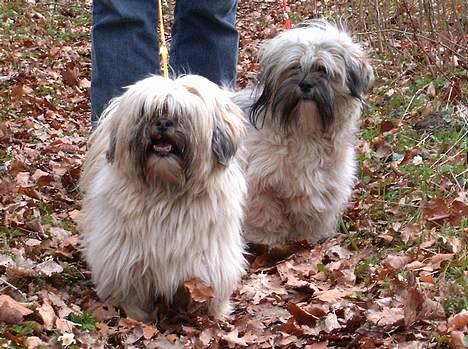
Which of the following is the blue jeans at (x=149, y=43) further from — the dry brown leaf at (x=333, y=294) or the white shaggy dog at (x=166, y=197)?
the dry brown leaf at (x=333, y=294)

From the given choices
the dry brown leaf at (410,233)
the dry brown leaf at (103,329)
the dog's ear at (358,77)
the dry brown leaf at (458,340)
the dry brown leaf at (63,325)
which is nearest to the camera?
the dry brown leaf at (458,340)

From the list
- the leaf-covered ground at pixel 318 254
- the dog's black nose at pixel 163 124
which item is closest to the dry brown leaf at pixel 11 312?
the leaf-covered ground at pixel 318 254

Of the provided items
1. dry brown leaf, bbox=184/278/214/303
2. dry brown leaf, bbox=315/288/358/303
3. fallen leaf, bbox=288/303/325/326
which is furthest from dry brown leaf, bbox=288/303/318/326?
dry brown leaf, bbox=184/278/214/303

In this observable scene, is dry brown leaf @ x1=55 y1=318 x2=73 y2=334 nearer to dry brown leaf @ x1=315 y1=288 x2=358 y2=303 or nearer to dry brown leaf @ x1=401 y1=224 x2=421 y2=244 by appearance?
dry brown leaf @ x1=315 y1=288 x2=358 y2=303

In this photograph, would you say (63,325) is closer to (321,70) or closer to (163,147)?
(163,147)

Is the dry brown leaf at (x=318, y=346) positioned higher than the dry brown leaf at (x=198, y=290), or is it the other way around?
the dry brown leaf at (x=198, y=290)

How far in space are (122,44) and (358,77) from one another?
118cm

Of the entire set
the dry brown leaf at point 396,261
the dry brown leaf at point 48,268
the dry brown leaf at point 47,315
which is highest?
the dry brown leaf at point 47,315

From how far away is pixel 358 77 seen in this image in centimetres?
417

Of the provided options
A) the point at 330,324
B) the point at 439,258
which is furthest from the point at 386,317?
the point at 439,258

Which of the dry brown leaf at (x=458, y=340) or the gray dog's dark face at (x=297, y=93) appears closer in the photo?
the dry brown leaf at (x=458, y=340)

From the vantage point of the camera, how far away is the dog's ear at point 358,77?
163 inches

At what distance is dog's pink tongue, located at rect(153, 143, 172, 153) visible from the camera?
3004mm

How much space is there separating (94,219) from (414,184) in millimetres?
1960
